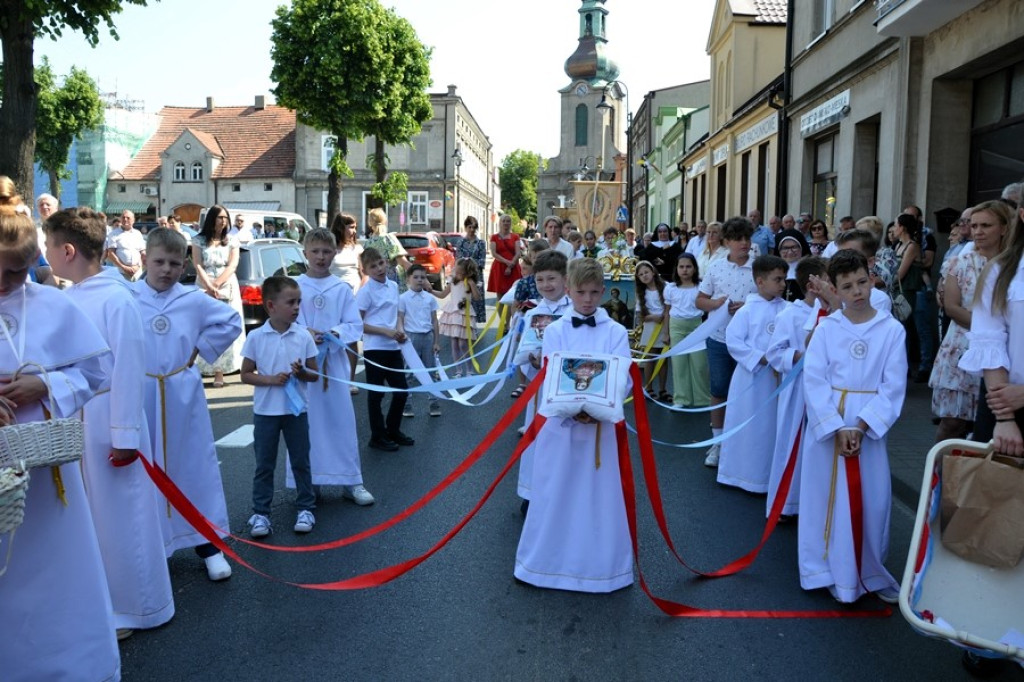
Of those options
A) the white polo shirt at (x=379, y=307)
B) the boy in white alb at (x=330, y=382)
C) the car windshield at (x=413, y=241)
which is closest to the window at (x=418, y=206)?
the car windshield at (x=413, y=241)

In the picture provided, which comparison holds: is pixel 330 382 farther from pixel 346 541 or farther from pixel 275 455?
pixel 346 541

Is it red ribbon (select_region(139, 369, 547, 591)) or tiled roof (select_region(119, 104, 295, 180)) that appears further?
tiled roof (select_region(119, 104, 295, 180))

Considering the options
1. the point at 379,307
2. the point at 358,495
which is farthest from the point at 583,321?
the point at 379,307

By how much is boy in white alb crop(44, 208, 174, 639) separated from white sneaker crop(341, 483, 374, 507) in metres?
2.10

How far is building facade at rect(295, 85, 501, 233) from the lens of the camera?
199 ft

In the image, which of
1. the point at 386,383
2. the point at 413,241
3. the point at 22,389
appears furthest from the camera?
the point at 413,241

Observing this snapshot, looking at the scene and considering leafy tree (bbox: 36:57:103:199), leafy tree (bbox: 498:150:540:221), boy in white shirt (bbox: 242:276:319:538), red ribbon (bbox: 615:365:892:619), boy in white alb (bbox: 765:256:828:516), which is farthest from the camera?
leafy tree (bbox: 498:150:540:221)

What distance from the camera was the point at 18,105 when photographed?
13516mm

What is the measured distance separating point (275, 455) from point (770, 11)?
25667mm

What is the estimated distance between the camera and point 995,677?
3.79 m

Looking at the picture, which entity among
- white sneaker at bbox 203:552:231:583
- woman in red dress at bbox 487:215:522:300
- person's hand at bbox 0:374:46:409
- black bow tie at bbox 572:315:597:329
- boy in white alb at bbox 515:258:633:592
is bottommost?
white sneaker at bbox 203:552:231:583

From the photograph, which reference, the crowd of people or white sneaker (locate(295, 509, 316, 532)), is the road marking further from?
white sneaker (locate(295, 509, 316, 532))

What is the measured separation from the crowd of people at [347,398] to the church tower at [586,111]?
93863mm

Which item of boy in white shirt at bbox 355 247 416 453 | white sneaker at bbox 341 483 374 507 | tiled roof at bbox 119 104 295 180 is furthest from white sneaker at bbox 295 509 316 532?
tiled roof at bbox 119 104 295 180
